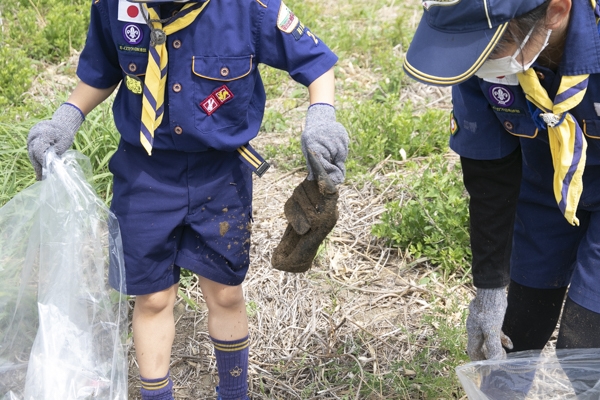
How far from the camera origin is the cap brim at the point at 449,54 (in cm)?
166

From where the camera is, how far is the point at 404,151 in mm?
4004

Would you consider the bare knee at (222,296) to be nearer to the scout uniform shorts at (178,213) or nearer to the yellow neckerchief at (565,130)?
the scout uniform shorts at (178,213)

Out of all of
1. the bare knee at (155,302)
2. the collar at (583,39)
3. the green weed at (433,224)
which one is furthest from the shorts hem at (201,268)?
the collar at (583,39)

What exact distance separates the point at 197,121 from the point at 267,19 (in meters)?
0.36

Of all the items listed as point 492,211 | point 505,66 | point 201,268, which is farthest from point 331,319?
point 505,66

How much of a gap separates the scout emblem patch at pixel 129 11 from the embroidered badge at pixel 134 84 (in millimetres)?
169

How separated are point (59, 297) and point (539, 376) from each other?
135cm

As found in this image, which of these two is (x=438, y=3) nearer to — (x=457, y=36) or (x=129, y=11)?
(x=457, y=36)

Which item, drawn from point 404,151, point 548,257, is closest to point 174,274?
point 548,257

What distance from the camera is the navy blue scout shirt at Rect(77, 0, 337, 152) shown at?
7.28 ft

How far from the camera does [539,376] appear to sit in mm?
2025

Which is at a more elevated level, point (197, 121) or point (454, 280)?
point (197, 121)

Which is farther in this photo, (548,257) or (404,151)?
(404,151)

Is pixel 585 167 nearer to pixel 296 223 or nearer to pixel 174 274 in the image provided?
pixel 296 223
